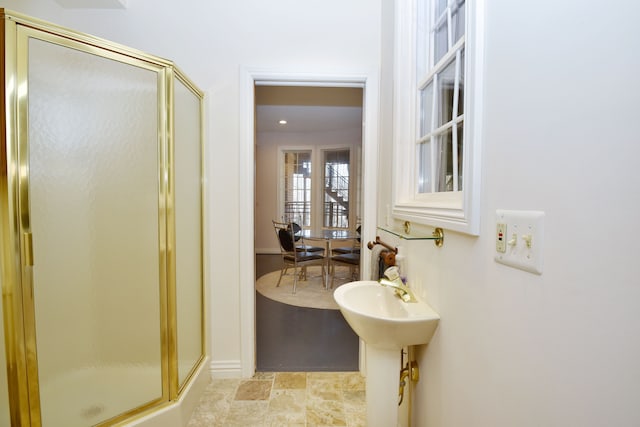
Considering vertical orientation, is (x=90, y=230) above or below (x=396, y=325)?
above

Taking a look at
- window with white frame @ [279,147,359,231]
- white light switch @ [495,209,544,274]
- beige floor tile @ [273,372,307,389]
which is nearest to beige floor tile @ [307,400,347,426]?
beige floor tile @ [273,372,307,389]

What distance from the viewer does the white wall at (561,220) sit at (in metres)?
0.44

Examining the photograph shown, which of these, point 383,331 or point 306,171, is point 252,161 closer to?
point 383,331

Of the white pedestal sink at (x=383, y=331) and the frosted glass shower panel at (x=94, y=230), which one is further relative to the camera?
the frosted glass shower panel at (x=94, y=230)

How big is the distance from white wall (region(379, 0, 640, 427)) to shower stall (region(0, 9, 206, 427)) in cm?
146

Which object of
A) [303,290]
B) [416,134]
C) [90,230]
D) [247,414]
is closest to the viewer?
[90,230]

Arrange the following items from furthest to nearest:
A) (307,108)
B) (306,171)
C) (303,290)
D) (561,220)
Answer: (306,171) → (307,108) → (303,290) → (561,220)

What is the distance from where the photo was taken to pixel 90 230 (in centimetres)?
131

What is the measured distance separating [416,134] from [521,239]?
0.99 meters

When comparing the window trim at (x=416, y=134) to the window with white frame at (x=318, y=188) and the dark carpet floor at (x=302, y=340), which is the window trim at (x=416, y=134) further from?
the window with white frame at (x=318, y=188)

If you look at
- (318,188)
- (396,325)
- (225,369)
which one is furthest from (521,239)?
(318,188)

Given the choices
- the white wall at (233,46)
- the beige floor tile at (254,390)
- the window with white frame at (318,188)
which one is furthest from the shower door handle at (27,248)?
the window with white frame at (318,188)

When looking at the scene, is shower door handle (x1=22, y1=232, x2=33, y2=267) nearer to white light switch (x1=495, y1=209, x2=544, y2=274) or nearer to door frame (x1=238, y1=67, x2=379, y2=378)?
door frame (x1=238, y1=67, x2=379, y2=378)

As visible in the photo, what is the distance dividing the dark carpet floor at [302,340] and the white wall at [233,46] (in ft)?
2.49
